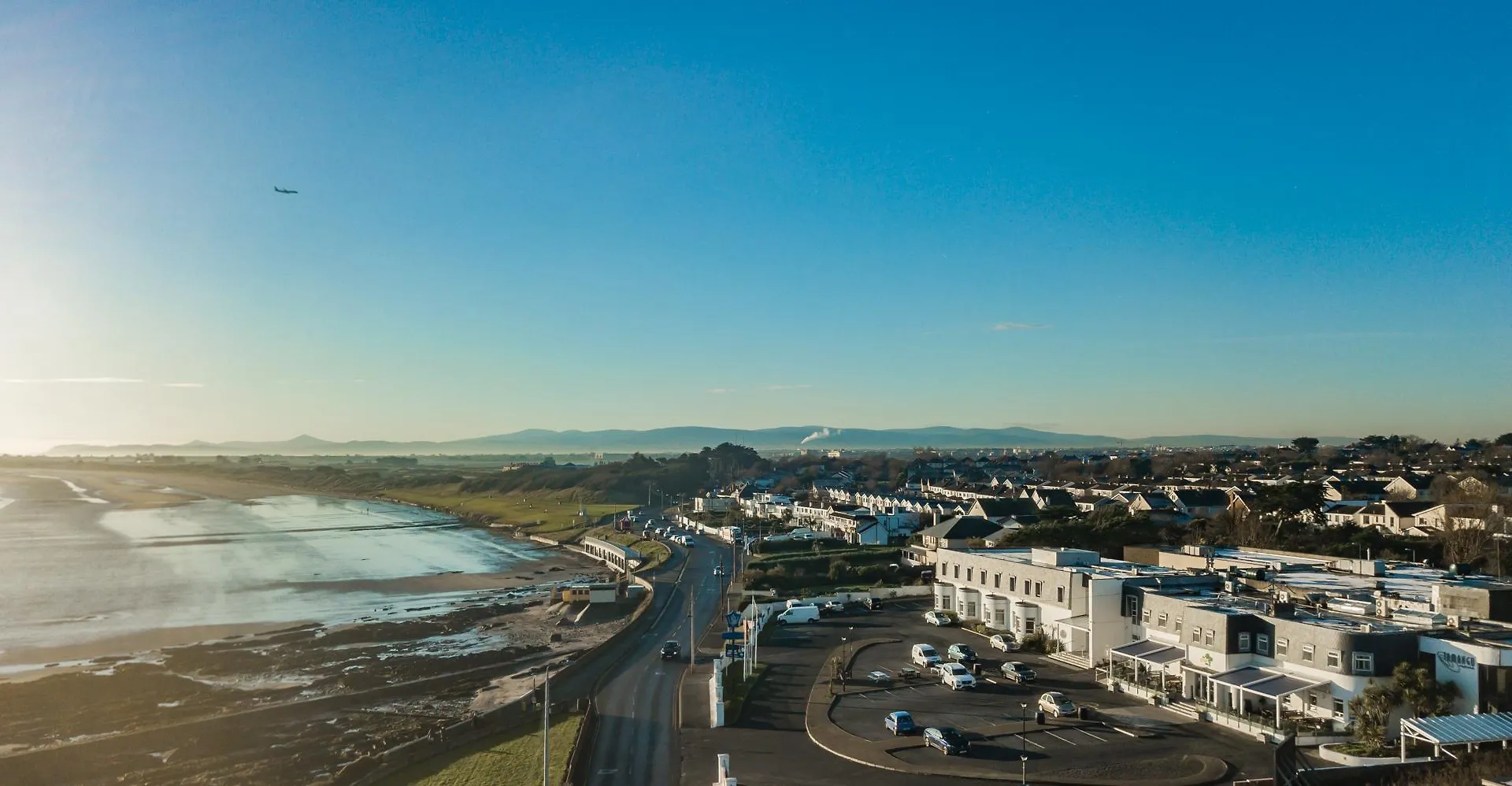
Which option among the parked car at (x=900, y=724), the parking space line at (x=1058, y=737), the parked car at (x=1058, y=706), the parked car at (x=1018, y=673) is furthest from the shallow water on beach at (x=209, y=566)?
the parking space line at (x=1058, y=737)

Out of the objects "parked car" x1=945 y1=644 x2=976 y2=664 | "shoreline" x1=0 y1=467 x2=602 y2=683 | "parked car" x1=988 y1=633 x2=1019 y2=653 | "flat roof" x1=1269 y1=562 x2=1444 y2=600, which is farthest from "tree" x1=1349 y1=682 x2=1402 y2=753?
"shoreline" x1=0 y1=467 x2=602 y2=683

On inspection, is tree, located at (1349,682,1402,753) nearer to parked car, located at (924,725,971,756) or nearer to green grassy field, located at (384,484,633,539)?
parked car, located at (924,725,971,756)

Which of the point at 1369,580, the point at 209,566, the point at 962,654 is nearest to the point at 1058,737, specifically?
the point at 962,654

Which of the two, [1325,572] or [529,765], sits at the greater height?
[1325,572]

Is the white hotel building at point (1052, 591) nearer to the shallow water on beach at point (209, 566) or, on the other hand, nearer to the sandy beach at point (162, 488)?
the shallow water on beach at point (209, 566)

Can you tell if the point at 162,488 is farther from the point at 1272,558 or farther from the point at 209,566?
the point at 1272,558

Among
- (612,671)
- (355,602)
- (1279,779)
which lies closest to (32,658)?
(355,602)

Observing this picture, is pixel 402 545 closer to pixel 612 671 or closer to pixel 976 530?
pixel 976 530
